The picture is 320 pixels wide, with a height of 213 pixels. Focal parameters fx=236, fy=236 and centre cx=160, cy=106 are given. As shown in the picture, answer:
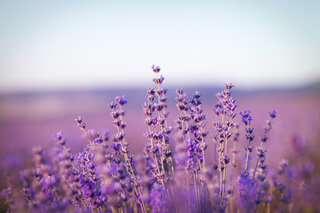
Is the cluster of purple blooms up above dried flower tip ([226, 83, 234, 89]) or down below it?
below

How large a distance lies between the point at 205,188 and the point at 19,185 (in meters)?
Answer: 2.80

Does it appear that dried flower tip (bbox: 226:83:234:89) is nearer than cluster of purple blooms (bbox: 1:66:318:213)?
No

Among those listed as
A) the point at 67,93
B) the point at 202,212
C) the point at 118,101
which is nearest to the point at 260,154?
the point at 202,212

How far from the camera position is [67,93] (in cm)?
7025

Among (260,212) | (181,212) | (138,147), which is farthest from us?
(138,147)

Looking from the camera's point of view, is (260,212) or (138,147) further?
(138,147)

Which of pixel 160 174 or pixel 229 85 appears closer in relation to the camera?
pixel 160 174

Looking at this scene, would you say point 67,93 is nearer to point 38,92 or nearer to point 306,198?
point 38,92

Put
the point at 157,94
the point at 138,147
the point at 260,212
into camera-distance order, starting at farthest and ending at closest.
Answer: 1. the point at 138,147
2. the point at 260,212
3. the point at 157,94

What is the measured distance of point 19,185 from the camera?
353 cm

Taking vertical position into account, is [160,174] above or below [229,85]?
below

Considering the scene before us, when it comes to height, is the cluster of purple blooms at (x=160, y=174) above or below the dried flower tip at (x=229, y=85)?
below

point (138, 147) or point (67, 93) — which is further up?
point (67, 93)

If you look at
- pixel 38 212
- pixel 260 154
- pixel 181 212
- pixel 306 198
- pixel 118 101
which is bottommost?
pixel 306 198
